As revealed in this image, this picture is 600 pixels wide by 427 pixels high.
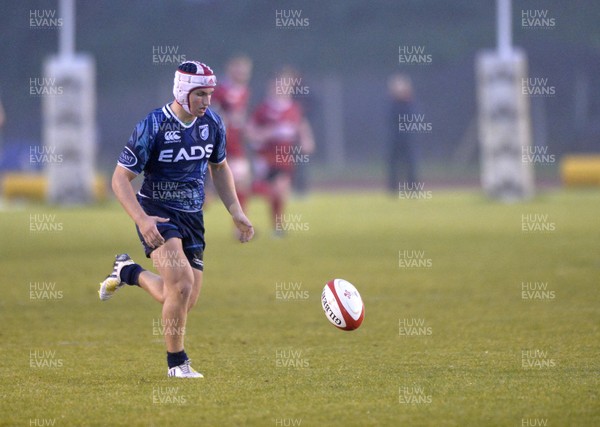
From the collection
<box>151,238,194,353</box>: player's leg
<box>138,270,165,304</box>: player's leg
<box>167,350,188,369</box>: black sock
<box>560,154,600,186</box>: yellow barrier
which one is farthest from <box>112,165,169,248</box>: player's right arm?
<box>560,154,600,186</box>: yellow barrier

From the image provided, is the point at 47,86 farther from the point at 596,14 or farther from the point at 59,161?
the point at 596,14

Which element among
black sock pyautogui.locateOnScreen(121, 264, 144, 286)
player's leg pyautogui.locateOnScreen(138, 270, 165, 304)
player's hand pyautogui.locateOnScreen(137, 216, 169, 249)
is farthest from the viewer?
black sock pyautogui.locateOnScreen(121, 264, 144, 286)

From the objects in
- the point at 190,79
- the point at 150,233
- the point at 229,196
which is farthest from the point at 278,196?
the point at 150,233

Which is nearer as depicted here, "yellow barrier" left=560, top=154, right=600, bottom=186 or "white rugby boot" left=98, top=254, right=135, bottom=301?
"white rugby boot" left=98, top=254, right=135, bottom=301

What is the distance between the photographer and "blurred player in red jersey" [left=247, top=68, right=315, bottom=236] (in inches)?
728

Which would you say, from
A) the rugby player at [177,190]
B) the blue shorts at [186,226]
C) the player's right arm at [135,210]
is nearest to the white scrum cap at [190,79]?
the rugby player at [177,190]

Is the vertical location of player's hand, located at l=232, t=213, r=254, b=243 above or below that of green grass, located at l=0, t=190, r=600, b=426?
above

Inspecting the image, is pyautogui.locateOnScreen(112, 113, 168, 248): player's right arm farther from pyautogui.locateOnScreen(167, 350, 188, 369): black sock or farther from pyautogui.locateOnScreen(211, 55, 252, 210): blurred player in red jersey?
pyautogui.locateOnScreen(211, 55, 252, 210): blurred player in red jersey

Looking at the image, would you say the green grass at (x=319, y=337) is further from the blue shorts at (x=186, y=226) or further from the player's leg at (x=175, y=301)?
the blue shorts at (x=186, y=226)

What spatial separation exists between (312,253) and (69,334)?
661cm

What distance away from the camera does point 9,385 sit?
7.08 meters

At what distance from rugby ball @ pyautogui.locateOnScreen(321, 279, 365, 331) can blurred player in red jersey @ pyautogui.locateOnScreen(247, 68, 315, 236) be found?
33.4ft

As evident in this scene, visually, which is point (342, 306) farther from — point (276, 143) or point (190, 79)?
point (276, 143)

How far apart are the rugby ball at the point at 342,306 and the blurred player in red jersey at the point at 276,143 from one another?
1018cm
